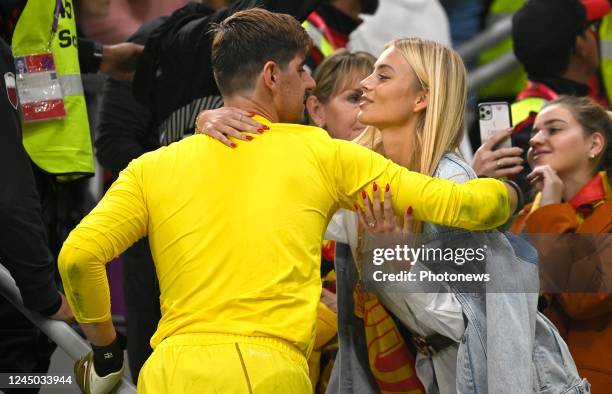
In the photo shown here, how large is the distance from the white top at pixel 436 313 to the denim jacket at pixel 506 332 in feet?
0.10

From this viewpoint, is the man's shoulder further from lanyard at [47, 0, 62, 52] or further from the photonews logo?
lanyard at [47, 0, 62, 52]

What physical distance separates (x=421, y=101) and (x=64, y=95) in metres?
1.41

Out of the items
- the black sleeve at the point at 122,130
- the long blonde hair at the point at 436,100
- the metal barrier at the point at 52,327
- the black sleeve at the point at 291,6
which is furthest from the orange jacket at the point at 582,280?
the black sleeve at the point at 122,130

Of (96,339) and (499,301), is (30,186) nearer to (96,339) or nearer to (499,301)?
(96,339)

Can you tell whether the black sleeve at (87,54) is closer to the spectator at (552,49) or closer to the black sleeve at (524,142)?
the black sleeve at (524,142)

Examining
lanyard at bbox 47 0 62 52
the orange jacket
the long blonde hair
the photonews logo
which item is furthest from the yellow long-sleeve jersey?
lanyard at bbox 47 0 62 52

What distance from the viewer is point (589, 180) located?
15.4 feet

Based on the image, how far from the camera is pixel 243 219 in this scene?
325cm

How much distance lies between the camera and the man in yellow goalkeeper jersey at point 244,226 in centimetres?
320

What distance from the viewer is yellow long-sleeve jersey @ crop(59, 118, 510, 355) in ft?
10.6

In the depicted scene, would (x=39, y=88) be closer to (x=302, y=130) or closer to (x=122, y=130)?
(x=122, y=130)

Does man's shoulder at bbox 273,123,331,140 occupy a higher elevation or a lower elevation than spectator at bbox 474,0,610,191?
higher

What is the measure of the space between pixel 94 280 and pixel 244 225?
43cm

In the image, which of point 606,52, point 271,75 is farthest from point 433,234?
point 606,52
